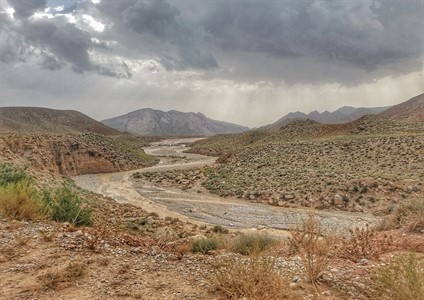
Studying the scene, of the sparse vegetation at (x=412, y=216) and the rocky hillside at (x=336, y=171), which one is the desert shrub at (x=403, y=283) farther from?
the rocky hillside at (x=336, y=171)

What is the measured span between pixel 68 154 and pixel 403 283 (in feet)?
124

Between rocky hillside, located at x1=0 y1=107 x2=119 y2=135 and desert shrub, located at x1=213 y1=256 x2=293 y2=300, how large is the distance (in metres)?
81.1

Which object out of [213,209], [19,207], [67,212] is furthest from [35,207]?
[213,209]

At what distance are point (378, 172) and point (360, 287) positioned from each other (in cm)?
2170

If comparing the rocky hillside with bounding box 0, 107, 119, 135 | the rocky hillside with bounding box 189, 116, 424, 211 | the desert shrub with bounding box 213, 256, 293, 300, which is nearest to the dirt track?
the rocky hillside with bounding box 189, 116, 424, 211

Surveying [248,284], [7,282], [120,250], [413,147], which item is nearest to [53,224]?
[120,250]

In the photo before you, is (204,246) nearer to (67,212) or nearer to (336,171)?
(67,212)

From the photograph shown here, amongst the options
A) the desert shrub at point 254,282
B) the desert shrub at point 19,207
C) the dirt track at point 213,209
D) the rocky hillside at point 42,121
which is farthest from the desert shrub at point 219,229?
the rocky hillside at point 42,121

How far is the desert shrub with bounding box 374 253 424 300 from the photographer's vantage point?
15.5ft

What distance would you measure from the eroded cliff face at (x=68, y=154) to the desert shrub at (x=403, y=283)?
2659cm

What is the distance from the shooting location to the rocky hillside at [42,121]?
284ft

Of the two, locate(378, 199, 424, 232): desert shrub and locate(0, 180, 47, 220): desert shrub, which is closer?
locate(0, 180, 47, 220): desert shrub

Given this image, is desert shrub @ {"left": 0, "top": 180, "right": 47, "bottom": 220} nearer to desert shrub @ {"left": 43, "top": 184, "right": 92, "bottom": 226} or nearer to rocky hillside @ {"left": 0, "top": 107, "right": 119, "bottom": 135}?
desert shrub @ {"left": 43, "top": 184, "right": 92, "bottom": 226}

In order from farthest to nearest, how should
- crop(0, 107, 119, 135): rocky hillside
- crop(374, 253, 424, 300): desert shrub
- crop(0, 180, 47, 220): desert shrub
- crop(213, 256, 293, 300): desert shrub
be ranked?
1. crop(0, 107, 119, 135): rocky hillside
2. crop(0, 180, 47, 220): desert shrub
3. crop(213, 256, 293, 300): desert shrub
4. crop(374, 253, 424, 300): desert shrub
